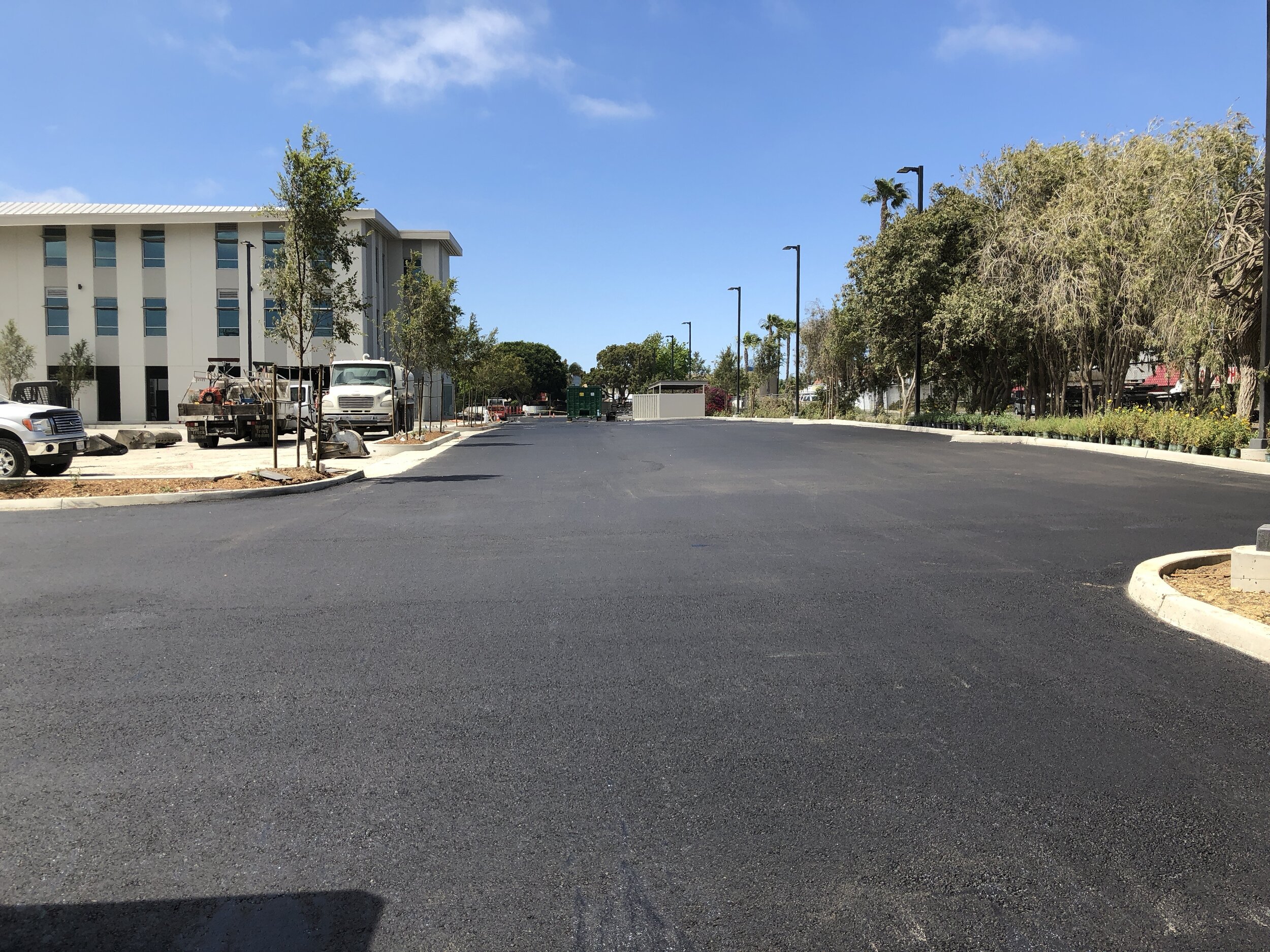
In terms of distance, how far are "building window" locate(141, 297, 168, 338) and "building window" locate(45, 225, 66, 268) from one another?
5039mm

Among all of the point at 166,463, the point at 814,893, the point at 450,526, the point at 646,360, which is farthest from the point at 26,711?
the point at 646,360

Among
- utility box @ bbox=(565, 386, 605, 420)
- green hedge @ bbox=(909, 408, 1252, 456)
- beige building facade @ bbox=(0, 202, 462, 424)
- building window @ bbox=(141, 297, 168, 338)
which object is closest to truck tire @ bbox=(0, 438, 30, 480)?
green hedge @ bbox=(909, 408, 1252, 456)

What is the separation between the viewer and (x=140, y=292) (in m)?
53.2

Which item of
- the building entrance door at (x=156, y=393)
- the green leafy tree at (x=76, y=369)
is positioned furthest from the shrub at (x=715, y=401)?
the green leafy tree at (x=76, y=369)

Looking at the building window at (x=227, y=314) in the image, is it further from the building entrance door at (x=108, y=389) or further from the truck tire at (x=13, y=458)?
the truck tire at (x=13, y=458)

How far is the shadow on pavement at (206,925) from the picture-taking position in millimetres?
2766

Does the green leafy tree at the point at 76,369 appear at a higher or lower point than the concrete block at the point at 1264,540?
higher

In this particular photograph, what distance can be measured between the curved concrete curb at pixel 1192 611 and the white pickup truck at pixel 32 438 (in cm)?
1686

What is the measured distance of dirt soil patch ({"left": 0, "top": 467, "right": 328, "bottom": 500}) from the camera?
46.9 ft

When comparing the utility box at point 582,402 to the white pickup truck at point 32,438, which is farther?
the utility box at point 582,402

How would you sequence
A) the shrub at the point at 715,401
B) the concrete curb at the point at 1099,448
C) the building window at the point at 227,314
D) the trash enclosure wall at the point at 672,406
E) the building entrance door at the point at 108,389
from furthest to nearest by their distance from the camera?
the shrub at the point at 715,401
the trash enclosure wall at the point at 672,406
the building entrance door at the point at 108,389
the building window at the point at 227,314
the concrete curb at the point at 1099,448

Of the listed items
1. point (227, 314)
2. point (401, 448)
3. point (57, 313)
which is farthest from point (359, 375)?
point (57, 313)

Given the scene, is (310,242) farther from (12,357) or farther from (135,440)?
(12,357)

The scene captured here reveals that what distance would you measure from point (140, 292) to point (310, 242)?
4261 cm
